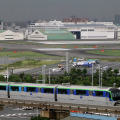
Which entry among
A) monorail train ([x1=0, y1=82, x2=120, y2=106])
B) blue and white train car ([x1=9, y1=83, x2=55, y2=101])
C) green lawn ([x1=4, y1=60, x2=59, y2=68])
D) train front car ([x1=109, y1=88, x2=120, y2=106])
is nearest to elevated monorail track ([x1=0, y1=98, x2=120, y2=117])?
train front car ([x1=109, y1=88, x2=120, y2=106])

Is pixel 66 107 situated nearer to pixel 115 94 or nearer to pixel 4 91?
pixel 115 94

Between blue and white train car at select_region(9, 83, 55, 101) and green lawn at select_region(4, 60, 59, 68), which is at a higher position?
green lawn at select_region(4, 60, 59, 68)

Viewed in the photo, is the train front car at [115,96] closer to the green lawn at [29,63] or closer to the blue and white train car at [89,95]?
the blue and white train car at [89,95]

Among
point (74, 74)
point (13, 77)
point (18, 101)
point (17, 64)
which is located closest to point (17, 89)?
point (18, 101)

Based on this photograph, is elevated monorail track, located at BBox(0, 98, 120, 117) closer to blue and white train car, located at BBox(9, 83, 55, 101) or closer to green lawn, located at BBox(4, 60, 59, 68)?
blue and white train car, located at BBox(9, 83, 55, 101)

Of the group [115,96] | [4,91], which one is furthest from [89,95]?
[4,91]

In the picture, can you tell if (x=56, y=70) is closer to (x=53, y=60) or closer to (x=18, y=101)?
(x=53, y=60)

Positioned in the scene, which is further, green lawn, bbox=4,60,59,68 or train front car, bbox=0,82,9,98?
green lawn, bbox=4,60,59,68

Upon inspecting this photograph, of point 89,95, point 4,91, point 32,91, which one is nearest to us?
point 89,95
